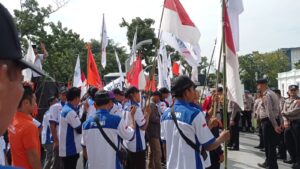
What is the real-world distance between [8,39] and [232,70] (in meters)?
3.93

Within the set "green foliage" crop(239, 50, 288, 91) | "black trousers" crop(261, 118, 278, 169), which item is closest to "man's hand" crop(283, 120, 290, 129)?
"black trousers" crop(261, 118, 278, 169)

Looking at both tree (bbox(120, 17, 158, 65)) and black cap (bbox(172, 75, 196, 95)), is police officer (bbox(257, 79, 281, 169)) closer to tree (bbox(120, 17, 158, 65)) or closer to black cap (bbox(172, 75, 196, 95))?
black cap (bbox(172, 75, 196, 95))

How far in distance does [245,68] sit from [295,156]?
6712cm

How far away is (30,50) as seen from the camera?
1111 centimetres

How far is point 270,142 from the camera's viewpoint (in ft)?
29.1

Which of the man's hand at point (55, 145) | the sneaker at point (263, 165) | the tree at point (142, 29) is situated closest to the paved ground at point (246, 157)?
the sneaker at point (263, 165)

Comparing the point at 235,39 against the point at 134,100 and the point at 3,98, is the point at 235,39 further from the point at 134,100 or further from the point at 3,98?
the point at 3,98

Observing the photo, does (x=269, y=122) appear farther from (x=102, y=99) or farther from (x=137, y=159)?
(x=102, y=99)

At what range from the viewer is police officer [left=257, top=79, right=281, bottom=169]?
29.0 feet

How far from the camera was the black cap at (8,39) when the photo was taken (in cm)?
101

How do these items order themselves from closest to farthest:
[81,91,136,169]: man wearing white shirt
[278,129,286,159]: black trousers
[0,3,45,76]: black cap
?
[0,3,45,76]: black cap, [81,91,136,169]: man wearing white shirt, [278,129,286,159]: black trousers

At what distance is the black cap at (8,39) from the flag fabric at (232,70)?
12.7 feet

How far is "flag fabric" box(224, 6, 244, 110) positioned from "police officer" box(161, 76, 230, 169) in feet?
1.52

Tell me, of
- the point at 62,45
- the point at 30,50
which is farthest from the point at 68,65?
the point at 30,50
